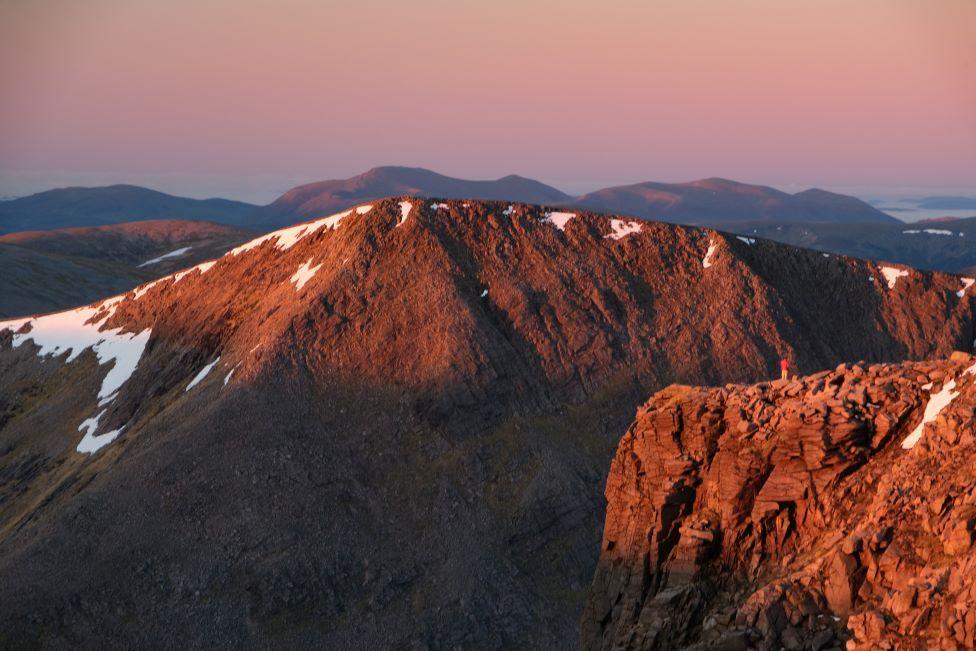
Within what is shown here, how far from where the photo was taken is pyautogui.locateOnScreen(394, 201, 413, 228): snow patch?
96.2 m

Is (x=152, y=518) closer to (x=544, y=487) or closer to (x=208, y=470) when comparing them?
(x=208, y=470)

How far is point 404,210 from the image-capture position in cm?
9781

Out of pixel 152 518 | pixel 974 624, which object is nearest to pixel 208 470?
pixel 152 518

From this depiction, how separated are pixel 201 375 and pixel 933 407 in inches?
2877

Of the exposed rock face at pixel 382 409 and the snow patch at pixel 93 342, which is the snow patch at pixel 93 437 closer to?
the snow patch at pixel 93 342

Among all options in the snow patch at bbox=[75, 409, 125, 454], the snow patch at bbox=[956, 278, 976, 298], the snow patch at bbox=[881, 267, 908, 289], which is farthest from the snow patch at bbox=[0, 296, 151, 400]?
the snow patch at bbox=[956, 278, 976, 298]

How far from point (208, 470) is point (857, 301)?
6073cm

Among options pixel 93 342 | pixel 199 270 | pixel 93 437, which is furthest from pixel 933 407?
pixel 93 342

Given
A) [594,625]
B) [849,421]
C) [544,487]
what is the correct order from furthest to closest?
1. [544,487]
2. [594,625]
3. [849,421]

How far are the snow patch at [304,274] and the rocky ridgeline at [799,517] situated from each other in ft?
216

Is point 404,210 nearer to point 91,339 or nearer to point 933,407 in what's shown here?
point 91,339

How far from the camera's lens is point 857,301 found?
103500mm

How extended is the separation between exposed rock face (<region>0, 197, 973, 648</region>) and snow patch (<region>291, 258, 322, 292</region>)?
21cm

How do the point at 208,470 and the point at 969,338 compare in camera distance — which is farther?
the point at 969,338
